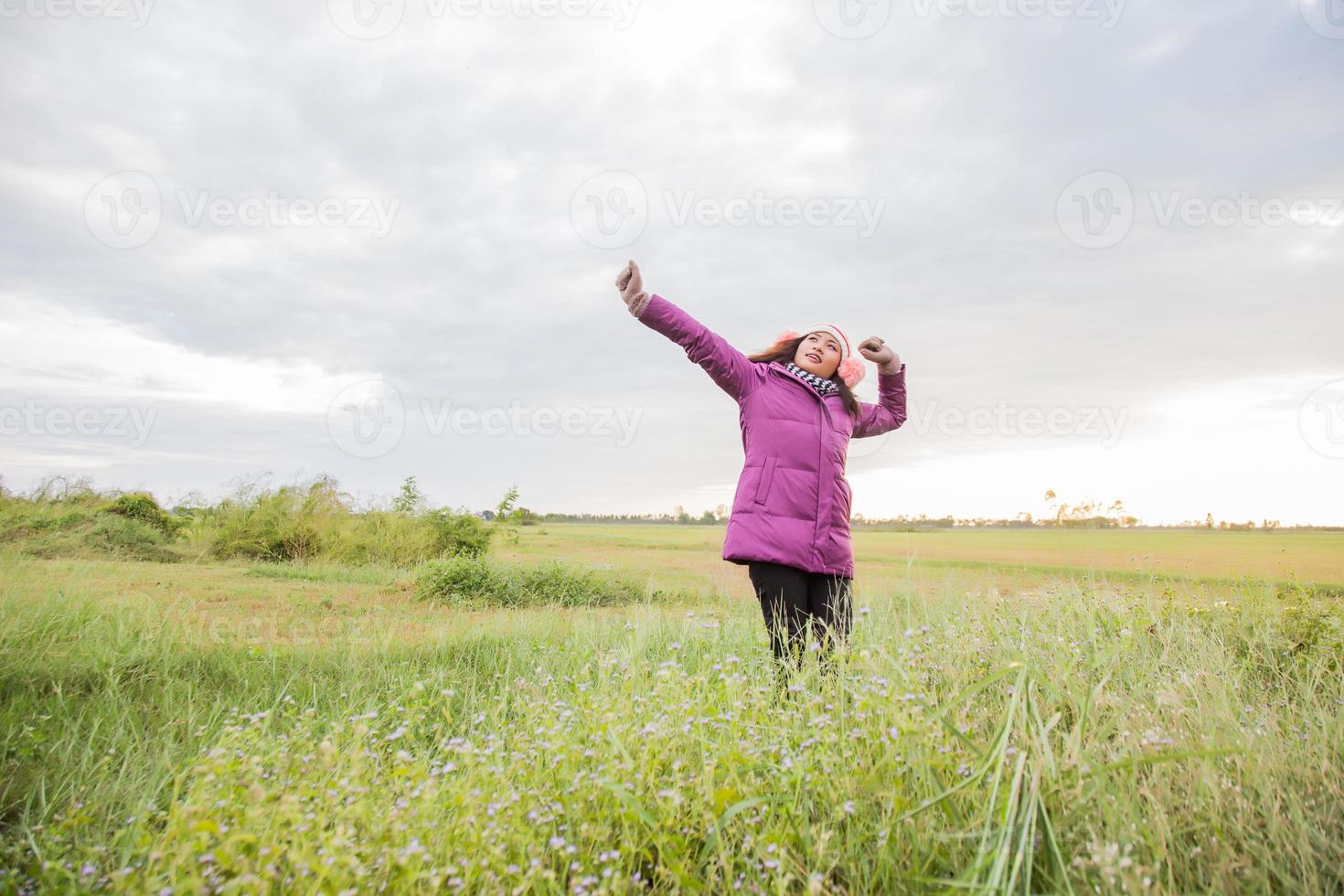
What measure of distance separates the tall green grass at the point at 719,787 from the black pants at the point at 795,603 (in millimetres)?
374

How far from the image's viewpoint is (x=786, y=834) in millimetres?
2365

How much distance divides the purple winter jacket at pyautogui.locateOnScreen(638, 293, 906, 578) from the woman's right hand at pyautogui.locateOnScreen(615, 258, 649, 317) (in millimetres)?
50

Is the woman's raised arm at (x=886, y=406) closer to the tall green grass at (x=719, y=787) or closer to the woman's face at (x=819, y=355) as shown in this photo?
the woman's face at (x=819, y=355)

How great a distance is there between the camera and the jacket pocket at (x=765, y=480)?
4.74 metres

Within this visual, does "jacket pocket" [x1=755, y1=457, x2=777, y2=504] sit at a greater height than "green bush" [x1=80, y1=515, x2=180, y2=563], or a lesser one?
greater

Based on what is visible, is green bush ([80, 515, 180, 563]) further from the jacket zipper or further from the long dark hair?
the jacket zipper

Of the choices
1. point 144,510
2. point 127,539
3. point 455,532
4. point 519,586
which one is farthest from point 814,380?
point 144,510

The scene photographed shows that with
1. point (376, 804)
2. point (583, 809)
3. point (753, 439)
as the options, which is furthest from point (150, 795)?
point (753, 439)

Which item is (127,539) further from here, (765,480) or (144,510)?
(765,480)

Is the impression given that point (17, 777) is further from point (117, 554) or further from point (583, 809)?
point (117, 554)

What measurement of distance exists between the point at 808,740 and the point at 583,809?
87 centimetres

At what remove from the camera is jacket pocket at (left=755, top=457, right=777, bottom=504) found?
4.74 meters

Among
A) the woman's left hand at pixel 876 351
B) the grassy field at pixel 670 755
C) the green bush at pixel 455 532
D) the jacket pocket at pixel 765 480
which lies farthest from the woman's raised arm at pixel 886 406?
the green bush at pixel 455 532

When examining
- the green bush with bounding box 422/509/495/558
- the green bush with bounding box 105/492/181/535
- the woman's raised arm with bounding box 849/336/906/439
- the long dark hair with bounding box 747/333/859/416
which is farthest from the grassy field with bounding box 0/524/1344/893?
the green bush with bounding box 105/492/181/535
